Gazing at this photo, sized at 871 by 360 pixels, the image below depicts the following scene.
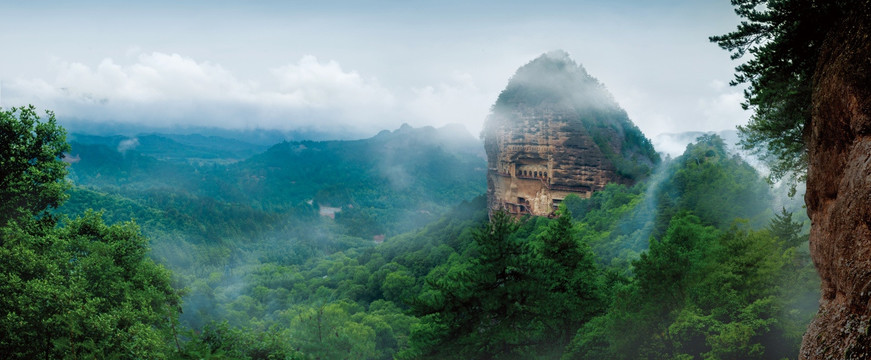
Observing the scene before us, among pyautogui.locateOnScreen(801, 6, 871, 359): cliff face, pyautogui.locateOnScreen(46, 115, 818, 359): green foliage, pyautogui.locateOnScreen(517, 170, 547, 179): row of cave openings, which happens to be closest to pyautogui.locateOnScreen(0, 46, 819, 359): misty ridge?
pyautogui.locateOnScreen(46, 115, 818, 359): green foliage

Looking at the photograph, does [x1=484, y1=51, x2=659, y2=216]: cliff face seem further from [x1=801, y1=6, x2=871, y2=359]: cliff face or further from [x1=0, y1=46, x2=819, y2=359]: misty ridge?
[x1=801, y1=6, x2=871, y2=359]: cliff face

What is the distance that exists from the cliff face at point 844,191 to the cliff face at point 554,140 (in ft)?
175

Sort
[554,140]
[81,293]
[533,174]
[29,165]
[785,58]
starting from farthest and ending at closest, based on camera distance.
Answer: [533,174], [554,140], [29,165], [81,293], [785,58]

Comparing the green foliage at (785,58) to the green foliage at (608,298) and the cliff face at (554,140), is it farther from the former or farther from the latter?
the cliff face at (554,140)

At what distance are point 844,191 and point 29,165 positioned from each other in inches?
1035

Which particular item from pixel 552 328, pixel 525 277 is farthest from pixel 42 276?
pixel 552 328

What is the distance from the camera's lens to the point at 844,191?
8.08m

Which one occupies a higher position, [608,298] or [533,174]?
[533,174]

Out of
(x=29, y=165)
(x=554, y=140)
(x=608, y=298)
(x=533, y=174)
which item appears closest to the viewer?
(x=29, y=165)

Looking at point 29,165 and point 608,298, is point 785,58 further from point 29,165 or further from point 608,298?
point 29,165

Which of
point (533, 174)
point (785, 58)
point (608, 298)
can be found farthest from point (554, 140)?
point (785, 58)

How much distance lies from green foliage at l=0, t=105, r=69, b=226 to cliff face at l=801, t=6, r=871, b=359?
2481cm

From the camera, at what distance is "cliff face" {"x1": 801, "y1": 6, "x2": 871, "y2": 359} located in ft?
23.3

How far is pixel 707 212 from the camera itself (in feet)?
120
